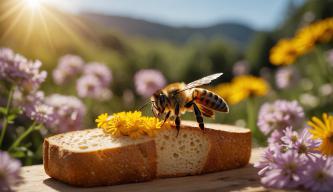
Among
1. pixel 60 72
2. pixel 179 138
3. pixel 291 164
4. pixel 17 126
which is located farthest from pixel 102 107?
pixel 291 164

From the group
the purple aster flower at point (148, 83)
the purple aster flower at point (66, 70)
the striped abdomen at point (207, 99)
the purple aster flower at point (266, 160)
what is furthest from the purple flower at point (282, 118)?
the purple aster flower at point (66, 70)

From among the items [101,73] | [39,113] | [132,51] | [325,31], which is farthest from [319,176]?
[132,51]

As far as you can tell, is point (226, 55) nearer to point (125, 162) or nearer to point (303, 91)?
point (303, 91)

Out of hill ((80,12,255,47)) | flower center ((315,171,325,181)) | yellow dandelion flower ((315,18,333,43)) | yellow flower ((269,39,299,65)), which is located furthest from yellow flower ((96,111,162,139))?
hill ((80,12,255,47))

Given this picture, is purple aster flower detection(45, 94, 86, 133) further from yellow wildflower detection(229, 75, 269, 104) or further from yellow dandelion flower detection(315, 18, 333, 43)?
yellow dandelion flower detection(315, 18, 333, 43)

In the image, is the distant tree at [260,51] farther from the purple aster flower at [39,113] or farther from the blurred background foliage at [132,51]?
the purple aster flower at [39,113]

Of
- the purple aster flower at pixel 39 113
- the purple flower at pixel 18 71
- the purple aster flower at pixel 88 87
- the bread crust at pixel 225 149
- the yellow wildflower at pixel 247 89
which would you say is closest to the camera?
the bread crust at pixel 225 149

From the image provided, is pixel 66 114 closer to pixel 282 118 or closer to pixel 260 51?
pixel 282 118
